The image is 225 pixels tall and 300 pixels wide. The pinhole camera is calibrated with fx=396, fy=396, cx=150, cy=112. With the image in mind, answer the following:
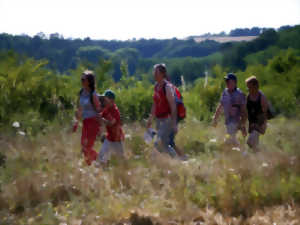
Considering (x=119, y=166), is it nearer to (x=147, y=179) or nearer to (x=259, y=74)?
(x=147, y=179)

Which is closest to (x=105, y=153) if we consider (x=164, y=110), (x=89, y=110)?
(x=89, y=110)

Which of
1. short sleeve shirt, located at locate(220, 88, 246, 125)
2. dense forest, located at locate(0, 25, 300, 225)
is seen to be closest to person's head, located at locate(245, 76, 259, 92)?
short sleeve shirt, located at locate(220, 88, 246, 125)

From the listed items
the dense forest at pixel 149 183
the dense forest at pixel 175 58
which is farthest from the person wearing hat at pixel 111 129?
the dense forest at pixel 175 58

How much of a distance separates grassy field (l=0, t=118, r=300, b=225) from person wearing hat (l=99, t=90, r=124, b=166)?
493 mm

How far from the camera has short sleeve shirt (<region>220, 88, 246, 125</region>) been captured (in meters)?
6.63

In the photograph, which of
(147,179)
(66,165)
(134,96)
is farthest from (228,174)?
(134,96)

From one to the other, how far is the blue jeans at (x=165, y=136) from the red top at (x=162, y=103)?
3.9 inches

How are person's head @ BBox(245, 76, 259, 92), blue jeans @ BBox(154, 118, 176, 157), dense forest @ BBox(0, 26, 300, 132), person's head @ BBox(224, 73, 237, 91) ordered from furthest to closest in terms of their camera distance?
dense forest @ BBox(0, 26, 300, 132)
person's head @ BBox(224, 73, 237, 91)
person's head @ BBox(245, 76, 259, 92)
blue jeans @ BBox(154, 118, 176, 157)

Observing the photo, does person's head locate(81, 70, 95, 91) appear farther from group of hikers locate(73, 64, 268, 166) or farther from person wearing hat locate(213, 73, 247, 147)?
person wearing hat locate(213, 73, 247, 147)

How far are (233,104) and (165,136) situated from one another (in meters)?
1.34

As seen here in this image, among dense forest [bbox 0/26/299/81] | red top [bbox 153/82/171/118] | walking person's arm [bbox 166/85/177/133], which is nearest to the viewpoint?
walking person's arm [bbox 166/85/177/133]

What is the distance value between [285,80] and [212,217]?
11134mm

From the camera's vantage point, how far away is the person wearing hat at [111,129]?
6.05m

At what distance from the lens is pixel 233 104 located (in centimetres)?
665
